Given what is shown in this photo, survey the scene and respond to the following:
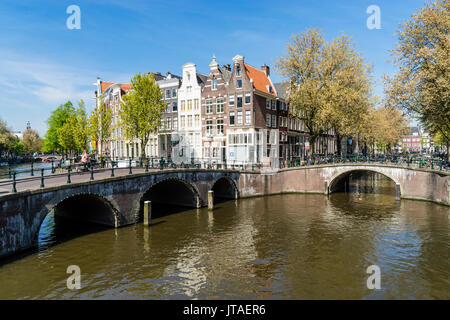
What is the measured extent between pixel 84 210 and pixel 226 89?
26.2 meters

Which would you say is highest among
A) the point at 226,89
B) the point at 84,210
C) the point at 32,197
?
the point at 226,89

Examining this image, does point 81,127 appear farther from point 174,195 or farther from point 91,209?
point 91,209

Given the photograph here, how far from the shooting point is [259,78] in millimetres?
43812

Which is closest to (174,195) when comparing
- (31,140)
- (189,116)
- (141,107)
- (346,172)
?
(141,107)

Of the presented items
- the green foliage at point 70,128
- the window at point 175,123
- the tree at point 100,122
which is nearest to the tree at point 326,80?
the window at point 175,123

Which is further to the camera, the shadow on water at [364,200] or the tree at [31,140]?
the tree at [31,140]

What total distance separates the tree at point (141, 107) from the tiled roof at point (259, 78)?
13.4 meters

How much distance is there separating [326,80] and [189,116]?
68.3 feet

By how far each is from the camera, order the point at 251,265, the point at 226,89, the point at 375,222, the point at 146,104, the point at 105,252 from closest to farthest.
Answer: the point at 251,265 → the point at 105,252 → the point at 375,222 → the point at 146,104 → the point at 226,89

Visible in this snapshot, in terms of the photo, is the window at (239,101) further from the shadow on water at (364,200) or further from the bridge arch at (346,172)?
the shadow on water at (364,200)

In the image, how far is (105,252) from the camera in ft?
53.4

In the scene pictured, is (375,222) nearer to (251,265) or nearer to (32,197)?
(251,265)

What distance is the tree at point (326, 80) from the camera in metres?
35.8
